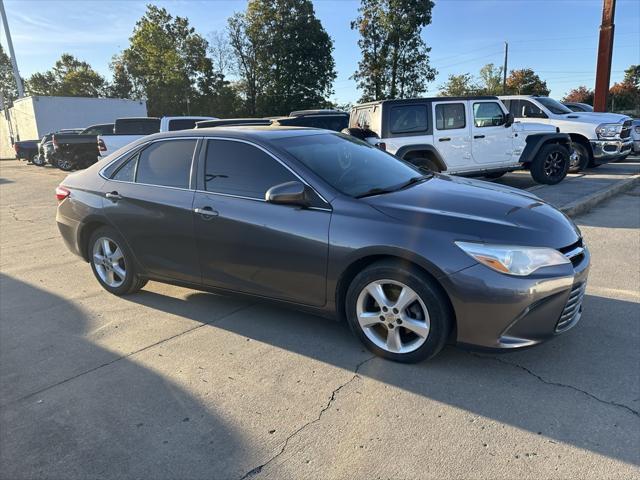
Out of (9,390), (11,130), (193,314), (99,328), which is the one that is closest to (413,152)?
(193,314)

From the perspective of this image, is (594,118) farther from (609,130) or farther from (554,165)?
(554,165)

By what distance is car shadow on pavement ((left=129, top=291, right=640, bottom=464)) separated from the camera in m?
2.61

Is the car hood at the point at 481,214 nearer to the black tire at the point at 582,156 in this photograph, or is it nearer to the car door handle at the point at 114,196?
the car door handle at the point at 114,196

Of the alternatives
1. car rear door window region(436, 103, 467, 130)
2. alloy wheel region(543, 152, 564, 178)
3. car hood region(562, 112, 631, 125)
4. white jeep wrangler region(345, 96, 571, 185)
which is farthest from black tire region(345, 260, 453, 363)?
car hood region(562, 112, 631, 125)

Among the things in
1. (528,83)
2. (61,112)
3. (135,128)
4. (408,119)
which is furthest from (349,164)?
(528,83)

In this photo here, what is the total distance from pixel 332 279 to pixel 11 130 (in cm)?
4079

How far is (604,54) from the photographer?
1719 centimetres

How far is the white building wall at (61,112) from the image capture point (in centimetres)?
3050

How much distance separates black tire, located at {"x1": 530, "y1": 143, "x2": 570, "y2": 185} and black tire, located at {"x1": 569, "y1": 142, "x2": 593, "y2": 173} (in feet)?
8.94

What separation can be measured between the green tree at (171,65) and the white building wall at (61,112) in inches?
447

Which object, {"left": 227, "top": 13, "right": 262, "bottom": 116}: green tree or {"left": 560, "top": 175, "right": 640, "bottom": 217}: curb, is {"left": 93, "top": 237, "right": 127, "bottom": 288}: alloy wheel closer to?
{"left": 560, "top": 175, "right": 640, "bottom": 217}: curb

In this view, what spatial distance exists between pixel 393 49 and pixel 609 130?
99.7 feet

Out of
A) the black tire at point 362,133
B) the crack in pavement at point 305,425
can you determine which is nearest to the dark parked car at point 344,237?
→ the crack in pavement at point 305,425

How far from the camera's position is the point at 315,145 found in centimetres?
399
